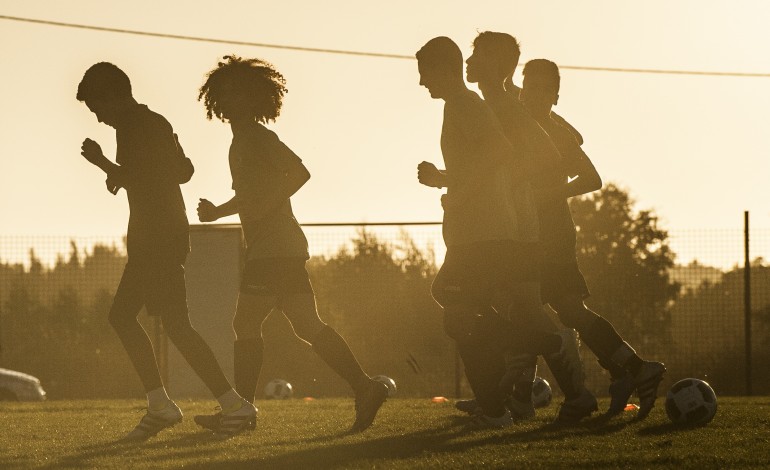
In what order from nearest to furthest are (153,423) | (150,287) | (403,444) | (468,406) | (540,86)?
(403,444) → (153,423) → (150,287) → (540,86) → (468,406)

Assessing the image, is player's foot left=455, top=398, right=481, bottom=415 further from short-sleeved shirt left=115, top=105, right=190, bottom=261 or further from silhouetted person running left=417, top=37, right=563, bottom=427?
short-sleeved shirt left=115, top=105, right=190, bottom=261

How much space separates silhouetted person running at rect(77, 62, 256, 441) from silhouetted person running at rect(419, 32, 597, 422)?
4.77ft

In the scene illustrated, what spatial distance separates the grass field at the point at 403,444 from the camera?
19.5ft

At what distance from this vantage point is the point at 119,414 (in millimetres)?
10164

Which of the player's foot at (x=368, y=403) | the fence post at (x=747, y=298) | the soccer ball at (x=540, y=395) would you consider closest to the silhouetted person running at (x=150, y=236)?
the player's foot at (x=368, y=403)

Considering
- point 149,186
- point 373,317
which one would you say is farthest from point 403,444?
point 373,317

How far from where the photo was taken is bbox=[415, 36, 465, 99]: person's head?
23.1ft

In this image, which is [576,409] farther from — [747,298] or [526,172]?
[747,298]

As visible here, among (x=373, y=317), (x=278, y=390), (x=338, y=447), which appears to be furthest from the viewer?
(x=373, y=317)

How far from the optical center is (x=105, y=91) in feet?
25.1

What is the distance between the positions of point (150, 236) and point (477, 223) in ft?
6.06

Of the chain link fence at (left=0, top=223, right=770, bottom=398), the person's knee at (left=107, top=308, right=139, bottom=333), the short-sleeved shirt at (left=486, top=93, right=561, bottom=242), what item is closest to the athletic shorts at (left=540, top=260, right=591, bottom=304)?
the short-sleeved shirt at (left=486, top=93, right=561, bottom=242)

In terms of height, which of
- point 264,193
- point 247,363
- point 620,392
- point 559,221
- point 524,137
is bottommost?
point 620,392

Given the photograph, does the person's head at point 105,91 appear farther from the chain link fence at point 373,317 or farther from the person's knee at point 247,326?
the chain link fence at point 373,317
